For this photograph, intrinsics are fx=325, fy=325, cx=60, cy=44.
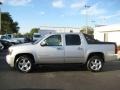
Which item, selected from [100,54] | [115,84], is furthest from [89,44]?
[115,84]

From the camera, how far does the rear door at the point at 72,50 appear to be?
14.1 m

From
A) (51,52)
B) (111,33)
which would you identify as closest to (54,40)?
(51,52)

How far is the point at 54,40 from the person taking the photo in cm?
1424

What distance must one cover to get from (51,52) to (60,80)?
96.7 inches

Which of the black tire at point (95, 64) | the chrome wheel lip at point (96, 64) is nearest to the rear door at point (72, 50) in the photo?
the black tire at point (95, 64)

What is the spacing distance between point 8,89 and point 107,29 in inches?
2144

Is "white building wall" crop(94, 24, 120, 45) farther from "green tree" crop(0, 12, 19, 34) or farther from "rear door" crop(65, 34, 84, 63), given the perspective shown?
"rear door" crop(65, 34, 84, 63)

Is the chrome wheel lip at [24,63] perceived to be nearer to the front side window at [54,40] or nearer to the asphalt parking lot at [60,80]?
the asphalt parking lot at [60,80]

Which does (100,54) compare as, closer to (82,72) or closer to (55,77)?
(82,72)

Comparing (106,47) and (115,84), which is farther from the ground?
(106,47)

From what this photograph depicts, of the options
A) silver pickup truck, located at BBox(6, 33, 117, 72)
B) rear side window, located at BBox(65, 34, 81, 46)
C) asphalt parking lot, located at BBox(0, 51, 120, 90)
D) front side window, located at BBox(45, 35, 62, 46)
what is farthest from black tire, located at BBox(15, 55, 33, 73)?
rear side window, located at BBox(65, 34, 81, 46)

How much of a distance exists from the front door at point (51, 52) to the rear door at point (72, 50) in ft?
0.79

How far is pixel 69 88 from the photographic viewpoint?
10.0m

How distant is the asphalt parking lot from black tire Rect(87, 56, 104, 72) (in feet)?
0.90
